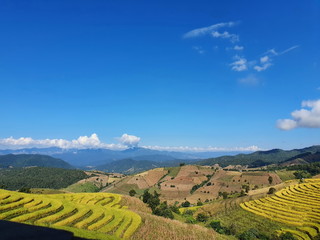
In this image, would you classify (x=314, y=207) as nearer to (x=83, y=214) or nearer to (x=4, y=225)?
(x=83, y=214)

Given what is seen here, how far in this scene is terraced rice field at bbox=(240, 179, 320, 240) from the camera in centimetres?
7100

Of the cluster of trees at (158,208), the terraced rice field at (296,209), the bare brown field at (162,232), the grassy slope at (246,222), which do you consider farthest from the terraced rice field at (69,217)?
the terraced rice field at (296,209)

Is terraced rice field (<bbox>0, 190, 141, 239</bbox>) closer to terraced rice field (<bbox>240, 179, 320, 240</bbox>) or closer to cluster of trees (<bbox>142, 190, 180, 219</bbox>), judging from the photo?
cluster of trees (<bbox>142, 190, 180, 219</bbox>)

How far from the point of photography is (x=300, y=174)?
641ft

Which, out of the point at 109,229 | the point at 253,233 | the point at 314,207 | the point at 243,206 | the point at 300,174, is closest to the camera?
the point at 109,229

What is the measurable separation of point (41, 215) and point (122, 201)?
45.1 m

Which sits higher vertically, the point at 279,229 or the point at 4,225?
the point at 4,225

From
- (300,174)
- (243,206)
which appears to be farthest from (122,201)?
(300,174)

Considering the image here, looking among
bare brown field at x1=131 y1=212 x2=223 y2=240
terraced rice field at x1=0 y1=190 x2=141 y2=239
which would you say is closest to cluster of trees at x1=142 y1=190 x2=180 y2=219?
bare brown field at x1=131 y1=212 x2=223 y2=240

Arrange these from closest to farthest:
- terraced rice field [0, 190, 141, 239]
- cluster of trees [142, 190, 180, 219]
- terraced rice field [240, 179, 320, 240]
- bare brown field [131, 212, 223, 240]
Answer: terraced rice field [0, 190, 141, 239] < bare brown field [131, 212, 223, 240] < terraced rice field [240, 179, 320, 240] < cluster of trees [142, 190, 180, 219]

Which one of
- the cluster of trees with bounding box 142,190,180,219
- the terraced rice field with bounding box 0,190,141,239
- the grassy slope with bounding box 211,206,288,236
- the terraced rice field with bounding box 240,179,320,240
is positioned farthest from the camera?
the cluster of trees with bounding box 142,190,180,219

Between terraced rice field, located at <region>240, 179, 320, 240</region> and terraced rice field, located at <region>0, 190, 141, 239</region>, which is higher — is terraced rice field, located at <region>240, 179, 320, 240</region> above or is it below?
below

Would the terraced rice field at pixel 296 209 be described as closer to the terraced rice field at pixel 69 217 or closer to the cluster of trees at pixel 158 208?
the cluster of trees at pixel 158 208

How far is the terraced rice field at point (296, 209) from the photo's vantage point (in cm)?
7100
